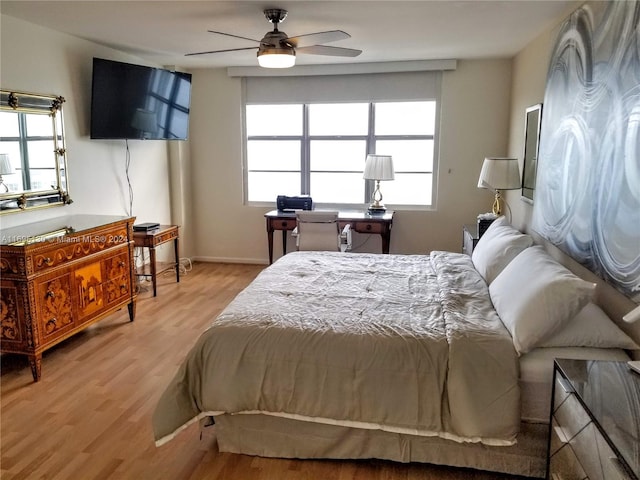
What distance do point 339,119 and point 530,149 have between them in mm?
2403

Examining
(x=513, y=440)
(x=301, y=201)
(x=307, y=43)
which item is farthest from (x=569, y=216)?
(x=301, y=201)

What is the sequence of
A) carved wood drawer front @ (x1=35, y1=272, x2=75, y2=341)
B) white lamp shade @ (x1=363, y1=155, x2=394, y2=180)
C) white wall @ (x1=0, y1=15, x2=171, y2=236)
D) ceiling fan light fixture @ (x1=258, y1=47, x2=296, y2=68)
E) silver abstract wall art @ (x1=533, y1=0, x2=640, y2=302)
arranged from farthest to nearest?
white lamp shade @ (x1=363, y1=155, x2=394, y2=180) < white wall @ (x1=0, y1=15, x2=171, y2=236) < ceiling fan light fixture @ (x1=258, y1=47, x2=296, y2=68) < carved wood drawer front @ (x1=35, y1=272, x2=75, y2=341) < silver abstract wall art @ (x1=533, y1=0, x2=640, y2=302)

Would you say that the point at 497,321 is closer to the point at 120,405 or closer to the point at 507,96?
the point at 120,405

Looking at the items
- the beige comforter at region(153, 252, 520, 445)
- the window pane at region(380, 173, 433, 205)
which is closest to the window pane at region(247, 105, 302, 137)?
the window pane at region(380, 173, 433, 205)

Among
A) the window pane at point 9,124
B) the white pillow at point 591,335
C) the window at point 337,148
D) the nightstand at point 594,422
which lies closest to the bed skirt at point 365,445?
the nightstand at point 594,422

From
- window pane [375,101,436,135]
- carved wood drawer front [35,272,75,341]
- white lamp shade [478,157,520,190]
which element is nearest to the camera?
carved wood drawer front [35,272,75,341]

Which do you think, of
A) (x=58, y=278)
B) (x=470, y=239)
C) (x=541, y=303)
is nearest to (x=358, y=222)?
(x=470, y=239)

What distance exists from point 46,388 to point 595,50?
12.4 feet

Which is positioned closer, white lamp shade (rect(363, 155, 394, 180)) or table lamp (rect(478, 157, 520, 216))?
table lamp (rect(478, 157, 520, 216))

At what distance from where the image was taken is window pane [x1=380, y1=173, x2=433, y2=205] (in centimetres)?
556

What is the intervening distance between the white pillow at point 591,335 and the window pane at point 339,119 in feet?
12.9

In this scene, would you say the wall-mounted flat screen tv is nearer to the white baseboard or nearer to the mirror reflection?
the mirror reflection

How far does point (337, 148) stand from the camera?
570 cm

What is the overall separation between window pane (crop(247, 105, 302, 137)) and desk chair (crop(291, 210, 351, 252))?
5.20ft
